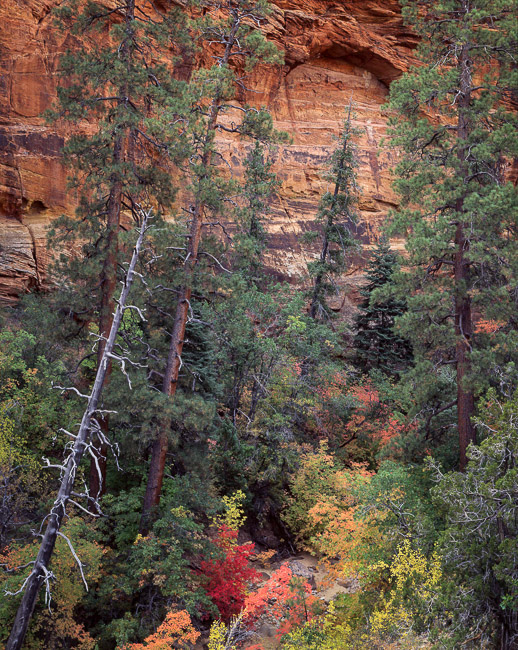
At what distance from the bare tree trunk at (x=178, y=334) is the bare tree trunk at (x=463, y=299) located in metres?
5.74

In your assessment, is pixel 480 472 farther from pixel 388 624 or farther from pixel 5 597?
pixel 5 597

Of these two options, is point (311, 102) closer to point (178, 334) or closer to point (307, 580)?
point (178, 334)

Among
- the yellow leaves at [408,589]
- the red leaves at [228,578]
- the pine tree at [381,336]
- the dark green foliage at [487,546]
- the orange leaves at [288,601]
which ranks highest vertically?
the dark green foliage at [487,546]

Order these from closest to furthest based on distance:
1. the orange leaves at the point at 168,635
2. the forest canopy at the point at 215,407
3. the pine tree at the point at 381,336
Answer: the orange leaves at the point at 168,635 < the forest canopy at the point at 215,407 < the pine tree at the point at 381,336

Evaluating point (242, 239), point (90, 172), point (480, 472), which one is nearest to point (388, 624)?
point (480, 472)

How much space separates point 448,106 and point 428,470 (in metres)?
8.76

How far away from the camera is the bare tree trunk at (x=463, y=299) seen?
1137 cm

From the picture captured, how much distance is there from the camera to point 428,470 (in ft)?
37.9

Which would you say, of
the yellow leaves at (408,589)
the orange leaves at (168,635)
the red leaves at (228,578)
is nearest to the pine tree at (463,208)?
the yellow leaves at (408,589)

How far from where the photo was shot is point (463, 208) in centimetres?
1164

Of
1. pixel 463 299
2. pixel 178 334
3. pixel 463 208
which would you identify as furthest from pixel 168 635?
pixel 463 208

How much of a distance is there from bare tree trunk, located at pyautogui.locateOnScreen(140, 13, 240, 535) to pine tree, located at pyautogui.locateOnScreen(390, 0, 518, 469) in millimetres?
4517

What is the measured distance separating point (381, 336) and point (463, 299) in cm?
1150

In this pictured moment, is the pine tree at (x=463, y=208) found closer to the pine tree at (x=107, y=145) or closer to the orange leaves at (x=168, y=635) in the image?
the pine tree at (x=107, y=145)
